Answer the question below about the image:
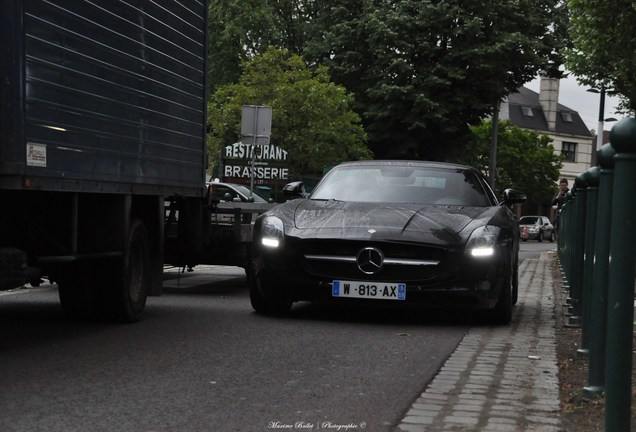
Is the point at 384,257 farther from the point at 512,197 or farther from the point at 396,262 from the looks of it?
the point at 512,197

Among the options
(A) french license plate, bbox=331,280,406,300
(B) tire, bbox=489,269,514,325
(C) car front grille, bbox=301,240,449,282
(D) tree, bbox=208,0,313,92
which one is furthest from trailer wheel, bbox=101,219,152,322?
(D) tree, bbox=208,0,313,92

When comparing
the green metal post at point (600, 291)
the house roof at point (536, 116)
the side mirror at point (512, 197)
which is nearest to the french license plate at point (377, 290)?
the side mirror at point (512, 197)

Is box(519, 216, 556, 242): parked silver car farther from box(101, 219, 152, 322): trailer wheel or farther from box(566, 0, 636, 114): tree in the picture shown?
box(101, 219, 152, 322): trailer wheel

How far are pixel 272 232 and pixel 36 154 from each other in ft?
9.97

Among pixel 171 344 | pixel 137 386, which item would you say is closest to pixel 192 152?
pixel 171 344

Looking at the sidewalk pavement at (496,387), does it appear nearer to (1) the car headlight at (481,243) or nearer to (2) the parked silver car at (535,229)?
(1) the car headlight at (481,243)

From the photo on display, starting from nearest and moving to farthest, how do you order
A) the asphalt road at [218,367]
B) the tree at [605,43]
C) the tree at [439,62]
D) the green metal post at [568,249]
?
1. the asphalt road at [218,367]
2. the green metal post at [568,249]
3. the tree at [605,43]
4. the tree at [439,62]

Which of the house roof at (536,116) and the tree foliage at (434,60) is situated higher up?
the house roof at (536,116)

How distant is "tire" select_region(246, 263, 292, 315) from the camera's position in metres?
9.50

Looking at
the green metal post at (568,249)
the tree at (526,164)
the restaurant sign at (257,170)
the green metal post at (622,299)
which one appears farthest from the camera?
the tree at (526,164)

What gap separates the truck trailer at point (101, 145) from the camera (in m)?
6.75

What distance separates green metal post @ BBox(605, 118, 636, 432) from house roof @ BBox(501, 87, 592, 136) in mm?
101488

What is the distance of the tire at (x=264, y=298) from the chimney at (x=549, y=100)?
101m

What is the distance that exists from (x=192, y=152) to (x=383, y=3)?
33.0m
